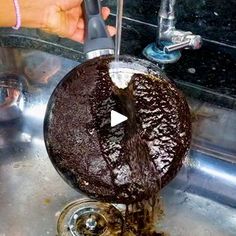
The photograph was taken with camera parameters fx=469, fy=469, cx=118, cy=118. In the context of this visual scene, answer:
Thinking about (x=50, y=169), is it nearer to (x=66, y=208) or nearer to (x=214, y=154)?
(x=66, y=208)

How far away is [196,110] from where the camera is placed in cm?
90

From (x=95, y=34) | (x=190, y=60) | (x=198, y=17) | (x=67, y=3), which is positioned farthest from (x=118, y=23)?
(x=198, y=17)

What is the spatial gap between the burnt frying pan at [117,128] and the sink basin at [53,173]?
233mm

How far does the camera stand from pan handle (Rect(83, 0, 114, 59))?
0.72 m

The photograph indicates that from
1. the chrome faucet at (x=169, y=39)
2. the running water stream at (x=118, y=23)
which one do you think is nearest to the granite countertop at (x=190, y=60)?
the chrome faucet at (x=169, y=39)

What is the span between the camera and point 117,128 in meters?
0.68

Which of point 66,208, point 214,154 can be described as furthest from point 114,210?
point 214,154

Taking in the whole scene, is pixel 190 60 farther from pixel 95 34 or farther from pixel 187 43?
pixel 95 34

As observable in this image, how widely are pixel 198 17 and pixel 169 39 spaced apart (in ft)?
0.53

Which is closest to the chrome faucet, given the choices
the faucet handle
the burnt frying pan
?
the faucet handle

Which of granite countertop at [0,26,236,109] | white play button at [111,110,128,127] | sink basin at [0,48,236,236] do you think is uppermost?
white play button at [111,110,128,127]

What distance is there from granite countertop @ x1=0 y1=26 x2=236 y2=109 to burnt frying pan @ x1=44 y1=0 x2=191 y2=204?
0.65 ft

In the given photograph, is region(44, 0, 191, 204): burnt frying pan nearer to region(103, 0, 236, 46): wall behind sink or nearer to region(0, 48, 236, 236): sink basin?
region(0, 48, 236, 236): sink basin

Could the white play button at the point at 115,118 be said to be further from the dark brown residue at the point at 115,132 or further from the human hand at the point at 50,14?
the human hand at the point at 50,14
